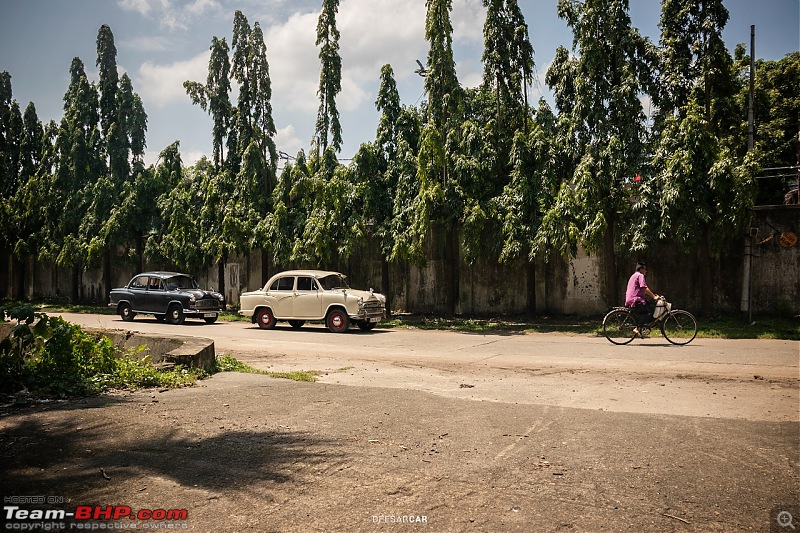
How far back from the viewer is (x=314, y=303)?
1814 centimetres

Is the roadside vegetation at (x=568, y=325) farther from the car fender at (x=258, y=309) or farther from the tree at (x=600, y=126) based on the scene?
the car fender at (x=258, y=309)

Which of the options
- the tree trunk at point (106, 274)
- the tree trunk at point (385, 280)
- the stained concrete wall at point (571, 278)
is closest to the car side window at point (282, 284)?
the tree trunk at point (385, 280)

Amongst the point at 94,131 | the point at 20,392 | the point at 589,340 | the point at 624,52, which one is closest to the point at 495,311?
the point at 589,340

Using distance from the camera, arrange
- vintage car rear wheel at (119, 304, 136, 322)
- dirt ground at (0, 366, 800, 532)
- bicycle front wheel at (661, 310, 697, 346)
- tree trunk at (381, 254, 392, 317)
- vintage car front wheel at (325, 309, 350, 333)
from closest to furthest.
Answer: dirt ground at (0, 366, 800, 532)
bicycle front wheel at (661, 310, 697, 346)
vintage car front wheel at (325, 309, 350, 333)
vintage car rear wheel at (119, 304, 136, 322)
tree trunk at (381, 254, 392, 317)

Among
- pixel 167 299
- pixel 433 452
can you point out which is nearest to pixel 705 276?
pixel 433 452

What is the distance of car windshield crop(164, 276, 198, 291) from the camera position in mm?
22047

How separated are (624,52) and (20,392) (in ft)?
59.0

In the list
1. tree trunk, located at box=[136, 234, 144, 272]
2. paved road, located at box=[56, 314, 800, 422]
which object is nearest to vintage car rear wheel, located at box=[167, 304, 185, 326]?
paved road, located at box=[56, 314, 800, 422]

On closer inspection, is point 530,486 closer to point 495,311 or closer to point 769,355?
point 769,355

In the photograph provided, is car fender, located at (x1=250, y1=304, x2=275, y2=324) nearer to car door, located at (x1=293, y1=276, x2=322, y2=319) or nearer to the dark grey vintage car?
car door, located at (x1=293, y1=276, x2=322, y2=319)

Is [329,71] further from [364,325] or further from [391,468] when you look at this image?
[391,468]

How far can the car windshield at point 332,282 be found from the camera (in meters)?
18.4

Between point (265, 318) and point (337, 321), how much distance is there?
292 cm

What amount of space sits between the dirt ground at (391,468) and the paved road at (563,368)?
971 mm
